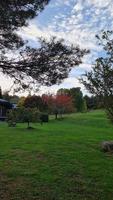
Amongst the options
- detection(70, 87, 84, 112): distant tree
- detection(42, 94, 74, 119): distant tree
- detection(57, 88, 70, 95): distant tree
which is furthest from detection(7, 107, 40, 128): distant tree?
detection(70, 87, 84, 112): distant tree

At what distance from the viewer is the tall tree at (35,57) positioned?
42.2ft

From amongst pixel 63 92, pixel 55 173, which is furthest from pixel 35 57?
pixel 63 92

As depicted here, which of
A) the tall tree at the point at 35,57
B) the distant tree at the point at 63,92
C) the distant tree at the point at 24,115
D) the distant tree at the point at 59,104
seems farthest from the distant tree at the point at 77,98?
the tall tree at the point at 35,57

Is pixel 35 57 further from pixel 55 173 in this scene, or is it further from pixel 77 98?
pixel 77 98

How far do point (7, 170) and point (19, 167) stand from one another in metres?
0.72

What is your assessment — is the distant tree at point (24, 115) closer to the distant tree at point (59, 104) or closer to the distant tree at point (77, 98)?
the distant tree at point (59, 104)

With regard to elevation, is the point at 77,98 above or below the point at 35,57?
above

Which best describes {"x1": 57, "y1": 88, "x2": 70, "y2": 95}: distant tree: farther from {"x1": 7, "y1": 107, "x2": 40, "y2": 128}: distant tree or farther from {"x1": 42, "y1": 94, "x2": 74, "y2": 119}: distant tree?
{"x1": 7, "y1": 107, "x2": 40, "y2": 128}: distant tree

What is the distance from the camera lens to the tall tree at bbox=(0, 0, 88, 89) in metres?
12.9

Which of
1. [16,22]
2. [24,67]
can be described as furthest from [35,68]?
[16,22]

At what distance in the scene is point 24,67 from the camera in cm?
1317

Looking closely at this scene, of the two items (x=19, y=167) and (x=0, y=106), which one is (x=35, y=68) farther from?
(x=0, y=106)

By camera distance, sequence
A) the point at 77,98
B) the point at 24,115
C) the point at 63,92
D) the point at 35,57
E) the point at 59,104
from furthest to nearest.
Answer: the point at 77,98 → the point at 63,92 → the point at 59,104 → the point at 24,115 → the point at 35,57

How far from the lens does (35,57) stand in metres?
13.2
